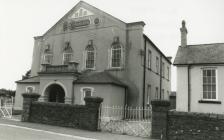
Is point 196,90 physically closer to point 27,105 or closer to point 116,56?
point 116,56

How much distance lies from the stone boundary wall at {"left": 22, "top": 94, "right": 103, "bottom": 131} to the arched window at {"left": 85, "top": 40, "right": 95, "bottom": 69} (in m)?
9.10

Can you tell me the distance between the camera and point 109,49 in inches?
961

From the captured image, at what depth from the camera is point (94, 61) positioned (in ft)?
81.9

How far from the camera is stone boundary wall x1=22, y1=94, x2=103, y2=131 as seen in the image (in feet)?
46.0

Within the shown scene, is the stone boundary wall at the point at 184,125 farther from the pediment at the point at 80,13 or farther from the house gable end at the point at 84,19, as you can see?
the pediment at the point at 80,13

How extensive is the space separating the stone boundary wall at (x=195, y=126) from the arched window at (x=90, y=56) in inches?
581

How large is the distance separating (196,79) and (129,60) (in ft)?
26.7

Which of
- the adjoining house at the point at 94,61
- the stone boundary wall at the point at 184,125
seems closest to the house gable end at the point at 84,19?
the adjoining house at the point at 94,61

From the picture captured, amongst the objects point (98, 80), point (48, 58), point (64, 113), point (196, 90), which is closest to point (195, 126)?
point (196, 90)

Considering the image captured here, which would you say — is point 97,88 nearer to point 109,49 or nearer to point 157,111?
point 109,49

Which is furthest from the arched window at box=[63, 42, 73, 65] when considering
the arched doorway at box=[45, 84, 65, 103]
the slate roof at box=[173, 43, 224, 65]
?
the slate roof at box=[173, 43, 224, 65]

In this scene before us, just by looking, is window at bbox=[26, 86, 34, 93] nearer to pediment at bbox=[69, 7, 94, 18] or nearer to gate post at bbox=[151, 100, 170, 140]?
pediment at bbox=[69, 7, 94, 18]

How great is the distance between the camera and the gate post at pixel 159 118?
11789mm

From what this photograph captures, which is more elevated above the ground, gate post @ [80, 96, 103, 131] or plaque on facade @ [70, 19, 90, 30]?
plaque on facade @ [70, 19, 90, 30]
